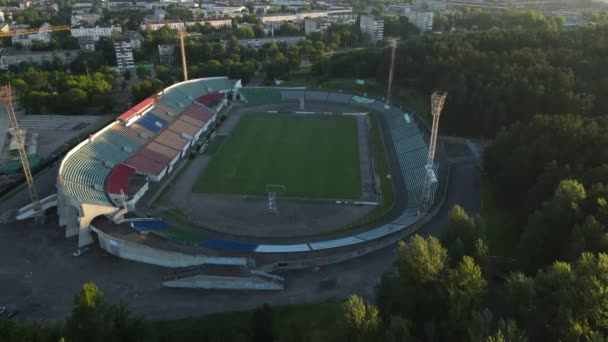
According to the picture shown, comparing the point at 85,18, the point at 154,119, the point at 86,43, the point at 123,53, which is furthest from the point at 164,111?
the point at 85,18

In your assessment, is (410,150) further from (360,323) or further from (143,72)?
(143,72)

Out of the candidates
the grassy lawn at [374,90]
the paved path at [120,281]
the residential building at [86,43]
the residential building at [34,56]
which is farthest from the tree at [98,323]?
the residential building at [86,43]

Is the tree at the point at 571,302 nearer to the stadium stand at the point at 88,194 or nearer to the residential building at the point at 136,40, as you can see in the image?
the stadium stand at the point at 88,194

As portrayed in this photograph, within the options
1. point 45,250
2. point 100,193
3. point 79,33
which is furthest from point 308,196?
point 79,33

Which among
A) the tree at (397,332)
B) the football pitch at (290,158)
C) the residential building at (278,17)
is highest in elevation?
the residential building at (278,17)

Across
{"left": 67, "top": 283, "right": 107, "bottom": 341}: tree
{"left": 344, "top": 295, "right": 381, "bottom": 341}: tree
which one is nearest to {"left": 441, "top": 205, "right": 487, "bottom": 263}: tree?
{"left": 344, "top": 295, "right": 381, "bottom": 341}: tree

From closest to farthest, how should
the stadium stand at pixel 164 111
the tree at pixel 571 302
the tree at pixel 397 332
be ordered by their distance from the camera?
the tree at pixel 571 302 → the tree at pixel 397 332 → the stadium stand at pixel 164 111

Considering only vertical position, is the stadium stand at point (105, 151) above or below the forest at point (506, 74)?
below
